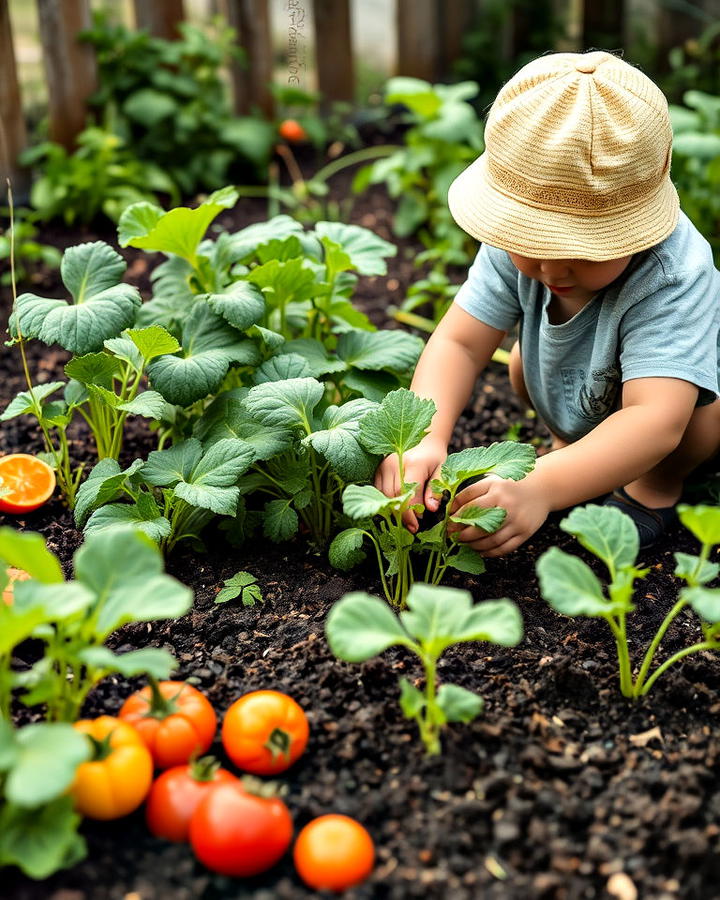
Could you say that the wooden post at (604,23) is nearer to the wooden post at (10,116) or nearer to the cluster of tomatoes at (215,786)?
the wooden post at (10,116)

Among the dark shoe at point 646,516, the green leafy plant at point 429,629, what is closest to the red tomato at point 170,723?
the green leafy plant at point 429,629

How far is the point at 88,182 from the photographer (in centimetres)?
340

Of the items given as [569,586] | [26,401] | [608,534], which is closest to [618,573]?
[608,534]

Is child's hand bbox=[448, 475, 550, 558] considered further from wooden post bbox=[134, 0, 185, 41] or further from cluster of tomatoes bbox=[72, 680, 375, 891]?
wooden post bbox=[134, 0, 185, 41]

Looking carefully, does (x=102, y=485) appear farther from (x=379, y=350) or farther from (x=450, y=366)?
(x=450, y=366)

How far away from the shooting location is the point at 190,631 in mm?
1897

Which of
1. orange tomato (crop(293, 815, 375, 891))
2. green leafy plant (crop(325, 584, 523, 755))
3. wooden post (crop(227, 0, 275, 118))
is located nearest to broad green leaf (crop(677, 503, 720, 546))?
green leafy plant (crop(325, 584, 523, 755))

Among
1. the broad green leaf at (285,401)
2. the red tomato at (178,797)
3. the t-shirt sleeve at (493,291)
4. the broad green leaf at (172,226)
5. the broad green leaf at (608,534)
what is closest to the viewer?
the red tomato at (178,797)

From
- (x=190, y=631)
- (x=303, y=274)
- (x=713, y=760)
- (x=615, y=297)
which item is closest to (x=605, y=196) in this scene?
(x=615, y=297)

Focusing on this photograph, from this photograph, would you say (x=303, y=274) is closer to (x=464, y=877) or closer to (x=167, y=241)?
(x=167, y=241)

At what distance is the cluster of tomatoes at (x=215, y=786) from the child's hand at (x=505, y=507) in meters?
0.53

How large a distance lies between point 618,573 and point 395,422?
466 mm

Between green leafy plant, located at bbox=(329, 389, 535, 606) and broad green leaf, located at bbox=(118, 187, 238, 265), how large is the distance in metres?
0.60

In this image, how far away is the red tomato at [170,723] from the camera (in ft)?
4.91
